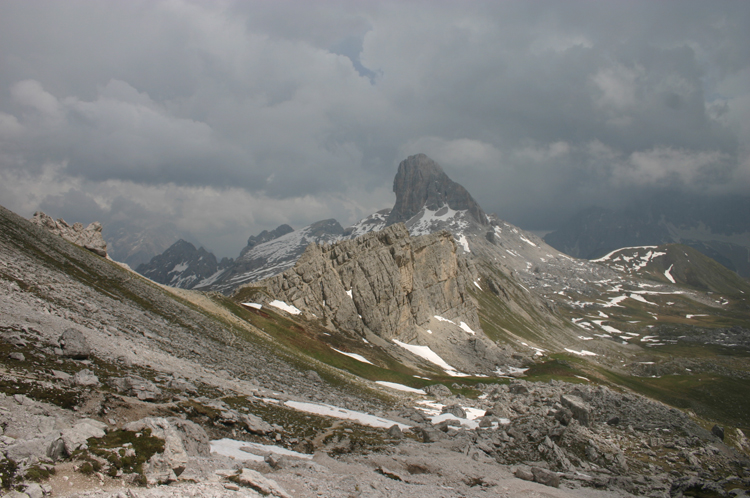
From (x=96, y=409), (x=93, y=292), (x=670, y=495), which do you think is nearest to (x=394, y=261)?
(x=93, y=292)

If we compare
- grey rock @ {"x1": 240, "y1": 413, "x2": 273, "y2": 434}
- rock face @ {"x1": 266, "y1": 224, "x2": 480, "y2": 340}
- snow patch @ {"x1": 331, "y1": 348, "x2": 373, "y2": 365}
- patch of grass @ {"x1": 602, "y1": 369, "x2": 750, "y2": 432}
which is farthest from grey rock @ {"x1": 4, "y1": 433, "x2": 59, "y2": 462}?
patch of grass @ {"x1": 602, "y1": 369, "x2": 750, "y2": 432}

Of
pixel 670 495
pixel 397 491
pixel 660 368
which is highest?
pixel 660 368

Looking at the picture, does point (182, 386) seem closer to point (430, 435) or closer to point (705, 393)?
point (430, 435)

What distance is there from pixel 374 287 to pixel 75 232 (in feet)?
240

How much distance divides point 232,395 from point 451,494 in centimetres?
1792

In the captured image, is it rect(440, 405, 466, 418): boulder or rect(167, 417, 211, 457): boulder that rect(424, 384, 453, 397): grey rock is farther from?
rect(167, 417, 211, 457): boulder

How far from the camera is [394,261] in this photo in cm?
11906

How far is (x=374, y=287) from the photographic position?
11006 cm

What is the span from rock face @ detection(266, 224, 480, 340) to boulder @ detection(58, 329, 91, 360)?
70.4 m

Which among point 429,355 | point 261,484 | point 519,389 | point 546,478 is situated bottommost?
point 429,355

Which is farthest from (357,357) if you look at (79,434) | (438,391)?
(79,434)

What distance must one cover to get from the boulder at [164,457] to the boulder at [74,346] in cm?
1226

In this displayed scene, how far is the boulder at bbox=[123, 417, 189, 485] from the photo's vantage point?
13.3m

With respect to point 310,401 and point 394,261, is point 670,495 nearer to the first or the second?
point 310,401
